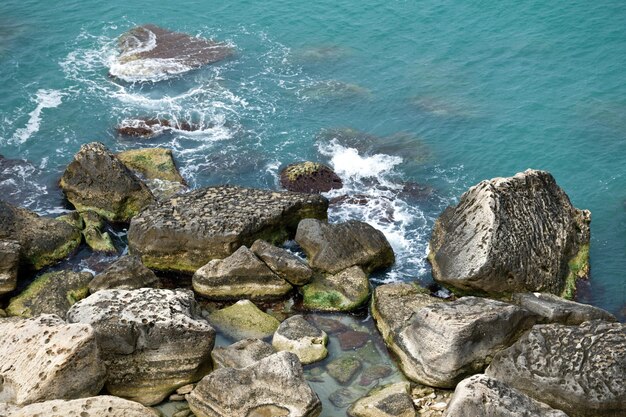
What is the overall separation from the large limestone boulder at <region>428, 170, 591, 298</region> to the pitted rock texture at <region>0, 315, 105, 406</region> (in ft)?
36.0

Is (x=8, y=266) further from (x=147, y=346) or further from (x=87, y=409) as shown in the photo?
(x=87, y=409)

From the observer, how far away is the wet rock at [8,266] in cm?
2428

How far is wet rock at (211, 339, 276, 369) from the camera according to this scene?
70.0ft

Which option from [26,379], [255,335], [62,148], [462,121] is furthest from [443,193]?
[26,379]

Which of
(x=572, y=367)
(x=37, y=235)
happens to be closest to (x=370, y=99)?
(x=37, y=235)

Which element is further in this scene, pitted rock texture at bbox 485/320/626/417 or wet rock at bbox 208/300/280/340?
wet rock at bbox 208/300/280/340

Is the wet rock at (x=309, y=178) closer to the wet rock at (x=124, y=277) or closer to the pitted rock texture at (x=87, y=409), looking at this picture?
the wet rock at (x=124, y=277)

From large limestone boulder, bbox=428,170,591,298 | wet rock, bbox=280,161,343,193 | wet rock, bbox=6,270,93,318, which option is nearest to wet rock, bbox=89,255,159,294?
wet rock, bbox=6,270,93,318

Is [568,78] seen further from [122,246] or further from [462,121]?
[122,246]

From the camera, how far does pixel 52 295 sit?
945 inches

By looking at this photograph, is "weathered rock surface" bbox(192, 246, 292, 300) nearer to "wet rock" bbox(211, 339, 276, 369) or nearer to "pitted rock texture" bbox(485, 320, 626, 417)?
"wet rock" bbox(211, 339, 276, 369)

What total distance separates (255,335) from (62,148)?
15.1 meters

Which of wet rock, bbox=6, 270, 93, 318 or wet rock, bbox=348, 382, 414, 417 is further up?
wet rock, bbox=6, 270, 93, 318

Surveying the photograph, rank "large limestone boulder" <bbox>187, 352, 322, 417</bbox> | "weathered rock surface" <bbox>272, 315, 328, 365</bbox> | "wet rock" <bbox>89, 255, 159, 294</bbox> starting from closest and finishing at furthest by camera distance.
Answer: "large limestone boulder" <bbox>187, 352, 322, 417</bbox> < "weathered rock surface" <bbox>272, 315, 328, 365</bbox> < "wet rock" <bbox>89, 255, 159, 294</bbox>
